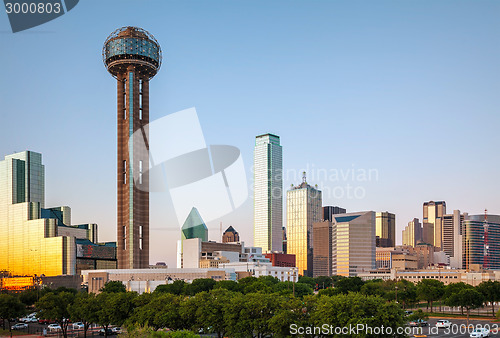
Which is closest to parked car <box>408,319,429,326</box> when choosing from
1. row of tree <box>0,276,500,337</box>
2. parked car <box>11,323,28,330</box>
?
row of tree <box>0,276,500,337</box>

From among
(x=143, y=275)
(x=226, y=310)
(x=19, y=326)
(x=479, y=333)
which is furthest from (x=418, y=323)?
(x=143, y=275)

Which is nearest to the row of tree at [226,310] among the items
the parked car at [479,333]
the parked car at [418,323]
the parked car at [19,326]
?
the parked car at [19,326]

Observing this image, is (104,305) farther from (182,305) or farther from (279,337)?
(279,337)

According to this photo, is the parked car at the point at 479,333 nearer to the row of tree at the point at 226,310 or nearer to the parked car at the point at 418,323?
the row of tree at the point at 226,310

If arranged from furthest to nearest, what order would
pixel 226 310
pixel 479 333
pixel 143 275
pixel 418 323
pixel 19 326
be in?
pixel 143 275 → pixel 19 326 → pixel 418 323 → pixel 479 333 → pixel 226 310

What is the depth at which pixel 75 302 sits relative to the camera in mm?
96562

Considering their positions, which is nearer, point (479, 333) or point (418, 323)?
point (479, 333)

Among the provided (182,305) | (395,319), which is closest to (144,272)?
(182,305)

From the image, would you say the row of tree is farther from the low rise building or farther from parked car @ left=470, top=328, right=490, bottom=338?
the low rise building

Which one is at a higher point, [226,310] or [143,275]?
[226,310]

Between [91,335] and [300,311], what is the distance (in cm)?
5230

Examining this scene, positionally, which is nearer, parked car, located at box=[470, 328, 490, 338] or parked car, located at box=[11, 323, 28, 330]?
parked car, located at box=[470, 328, 490, 338]

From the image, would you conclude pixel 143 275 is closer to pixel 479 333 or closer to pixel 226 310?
pixel 226 310

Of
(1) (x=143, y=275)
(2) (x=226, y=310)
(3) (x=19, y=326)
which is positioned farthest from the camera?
(1) (x=143, y=275)
